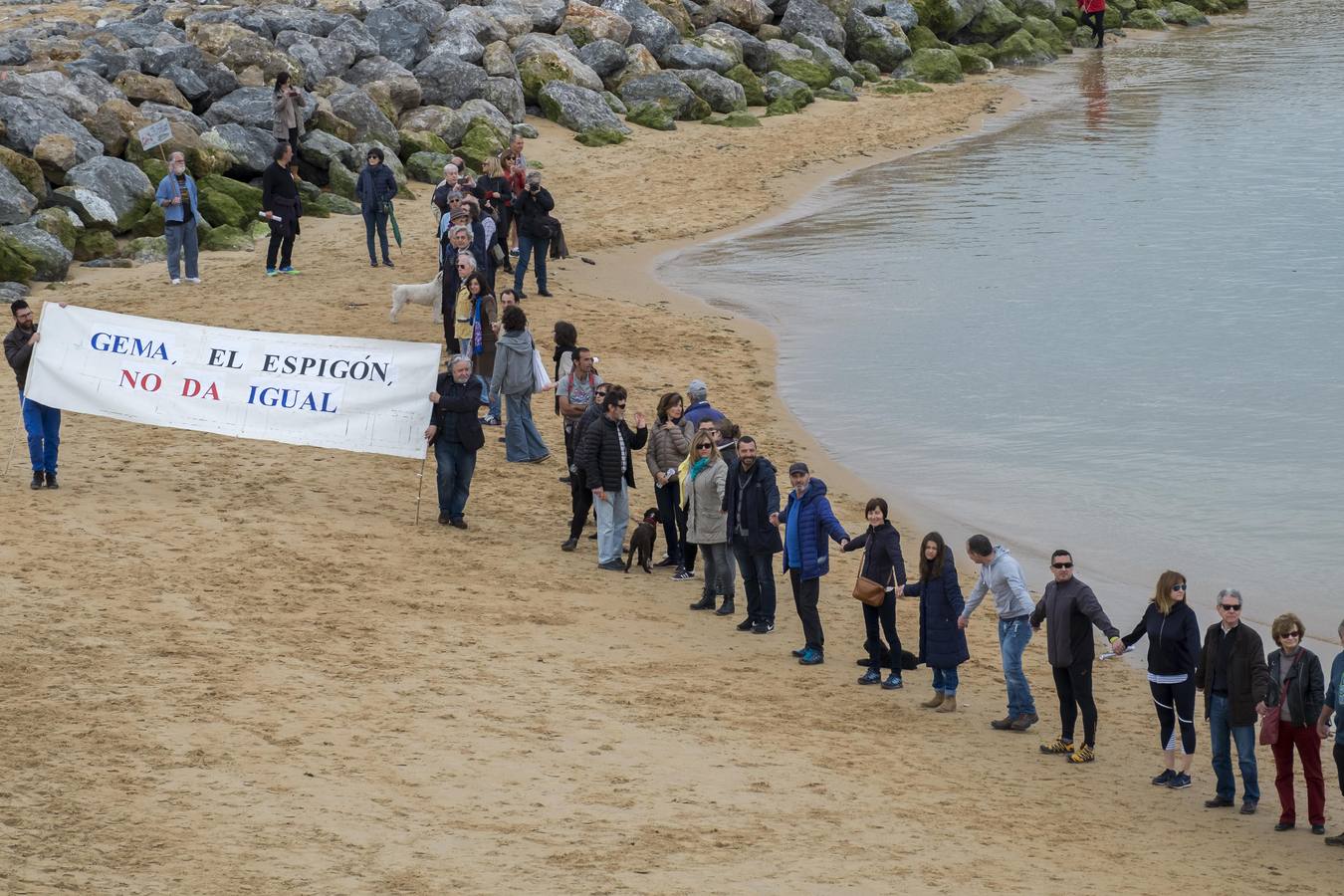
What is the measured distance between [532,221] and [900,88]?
22976 millimetres

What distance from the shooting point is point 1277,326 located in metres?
A: 24.2

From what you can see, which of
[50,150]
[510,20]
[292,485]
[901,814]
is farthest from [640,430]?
[510,20]

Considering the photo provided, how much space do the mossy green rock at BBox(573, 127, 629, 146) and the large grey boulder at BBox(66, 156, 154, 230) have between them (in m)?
10.1

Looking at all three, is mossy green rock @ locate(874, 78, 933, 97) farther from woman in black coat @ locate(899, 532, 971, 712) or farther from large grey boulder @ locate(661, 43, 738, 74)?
woman in black coat @ locate(899, 532, 971, 712)

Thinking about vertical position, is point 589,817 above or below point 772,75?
below

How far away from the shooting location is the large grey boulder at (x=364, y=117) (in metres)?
31.1

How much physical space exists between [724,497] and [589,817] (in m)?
4.36

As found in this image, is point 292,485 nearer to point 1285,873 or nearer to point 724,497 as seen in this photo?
point 724,497

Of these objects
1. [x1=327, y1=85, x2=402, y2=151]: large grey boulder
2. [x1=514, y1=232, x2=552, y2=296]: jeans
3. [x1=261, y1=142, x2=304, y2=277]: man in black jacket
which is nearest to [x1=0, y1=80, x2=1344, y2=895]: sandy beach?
[x1=514, y1=232, x2=552, y2=296]: jeans

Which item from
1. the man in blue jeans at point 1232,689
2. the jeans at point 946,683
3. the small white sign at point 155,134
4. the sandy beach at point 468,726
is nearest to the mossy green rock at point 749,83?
the small white sign at point 155,134

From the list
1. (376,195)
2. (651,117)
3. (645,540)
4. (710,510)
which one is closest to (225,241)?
(376,195)

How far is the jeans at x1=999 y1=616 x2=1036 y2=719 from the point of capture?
12.3 m

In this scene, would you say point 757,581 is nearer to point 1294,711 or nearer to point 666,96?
point 1294,711

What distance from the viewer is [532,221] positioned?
895 inches
